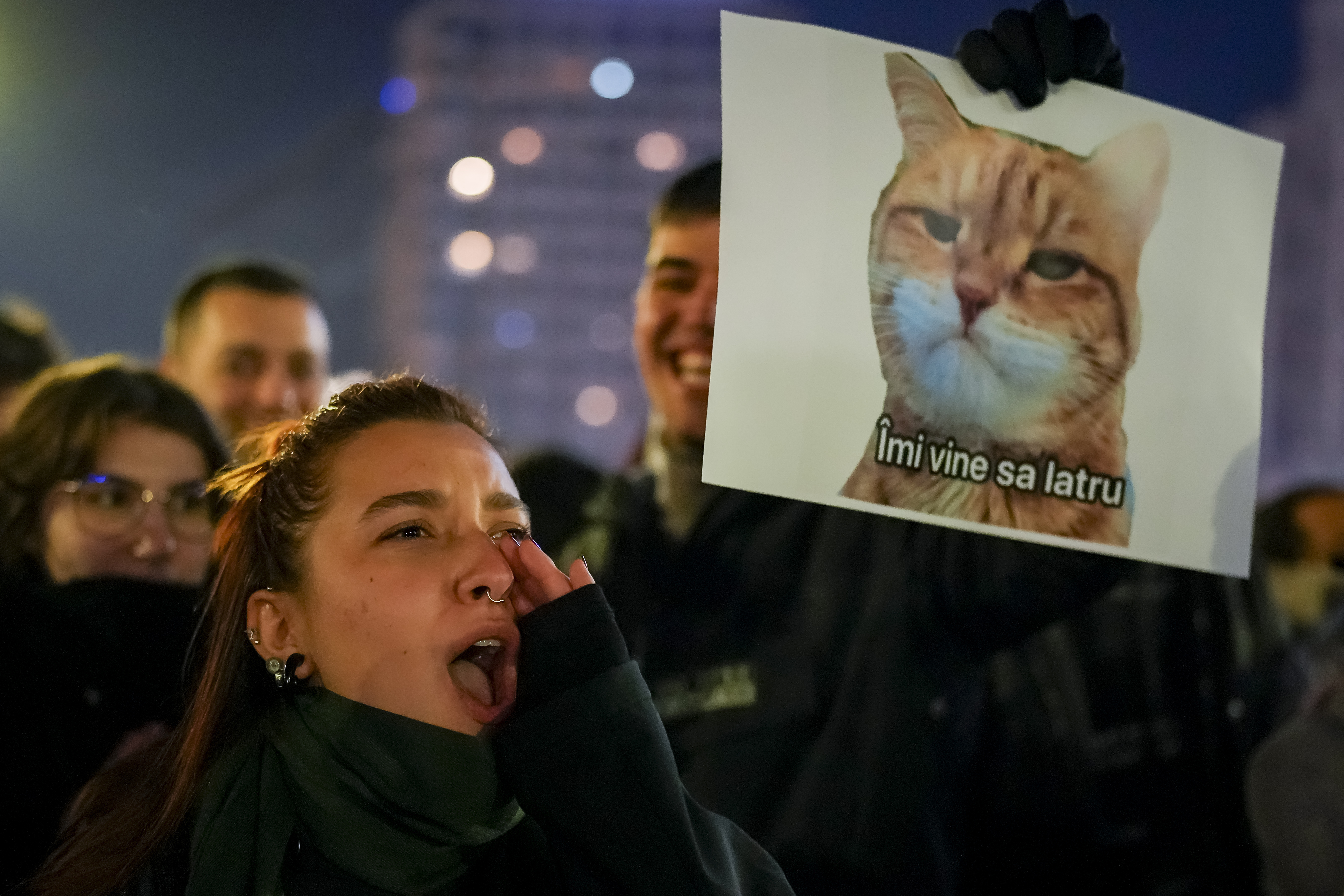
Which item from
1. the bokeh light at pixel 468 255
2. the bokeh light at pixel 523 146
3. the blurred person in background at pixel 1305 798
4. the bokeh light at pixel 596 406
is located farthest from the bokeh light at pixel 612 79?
the blurred person in background at pixel 1305 798

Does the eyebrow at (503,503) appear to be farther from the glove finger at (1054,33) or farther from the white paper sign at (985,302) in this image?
the glove finger at (1054,33)

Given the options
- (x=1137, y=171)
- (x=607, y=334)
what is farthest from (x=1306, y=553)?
(x=607, y=334)

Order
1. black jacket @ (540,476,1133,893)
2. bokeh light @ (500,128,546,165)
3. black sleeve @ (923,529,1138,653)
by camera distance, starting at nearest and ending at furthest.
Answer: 1. black sleeve @ (923,529,1138,653)
2. black jacket @ (540,476,1133,893)
3. bokeh light @ (500,128,546,165)

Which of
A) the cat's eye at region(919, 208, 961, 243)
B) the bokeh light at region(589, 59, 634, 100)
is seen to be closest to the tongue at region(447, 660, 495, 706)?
the cat's eye at region(919, 208, 961, 243)

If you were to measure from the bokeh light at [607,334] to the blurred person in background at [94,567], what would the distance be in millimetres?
13554

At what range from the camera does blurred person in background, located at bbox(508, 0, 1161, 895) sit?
5.33ft

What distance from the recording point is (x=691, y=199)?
1653 millimetres

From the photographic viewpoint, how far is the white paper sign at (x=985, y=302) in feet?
4.00

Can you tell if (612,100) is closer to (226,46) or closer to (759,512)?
(226,46)

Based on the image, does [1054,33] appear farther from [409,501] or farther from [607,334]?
[607,334]

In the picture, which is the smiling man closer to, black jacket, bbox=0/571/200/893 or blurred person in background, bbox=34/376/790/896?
blurred person in background, bbox=34/376/790/896

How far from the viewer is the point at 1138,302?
4.56 feet

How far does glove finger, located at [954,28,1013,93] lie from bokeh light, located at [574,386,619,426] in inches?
535

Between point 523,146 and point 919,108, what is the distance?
15969 mm
